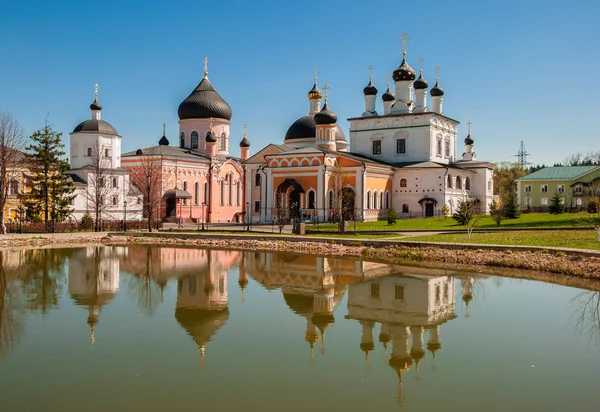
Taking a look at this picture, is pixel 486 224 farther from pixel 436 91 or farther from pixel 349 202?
pixel 436 91

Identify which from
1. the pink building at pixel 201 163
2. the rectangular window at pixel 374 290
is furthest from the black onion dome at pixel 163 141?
the rectangular window at pixel 374 290

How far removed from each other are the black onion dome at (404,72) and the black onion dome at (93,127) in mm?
20864

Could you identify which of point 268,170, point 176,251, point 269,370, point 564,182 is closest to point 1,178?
point 176,251

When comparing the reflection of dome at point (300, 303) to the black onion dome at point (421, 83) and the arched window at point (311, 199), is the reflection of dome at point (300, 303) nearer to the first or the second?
the arched window at point (311, 199)

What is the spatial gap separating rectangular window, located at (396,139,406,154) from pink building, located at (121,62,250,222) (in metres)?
13.3

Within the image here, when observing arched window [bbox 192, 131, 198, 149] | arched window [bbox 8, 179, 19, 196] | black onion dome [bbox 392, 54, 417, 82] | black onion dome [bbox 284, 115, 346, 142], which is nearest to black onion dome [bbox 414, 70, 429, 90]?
black onion dome [bbox 392, 54, 417, 82]

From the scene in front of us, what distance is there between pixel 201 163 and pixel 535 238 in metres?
29.8

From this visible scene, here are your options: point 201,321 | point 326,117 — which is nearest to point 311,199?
point 326,117

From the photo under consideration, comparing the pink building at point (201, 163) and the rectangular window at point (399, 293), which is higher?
the pink building at point (201, 163)

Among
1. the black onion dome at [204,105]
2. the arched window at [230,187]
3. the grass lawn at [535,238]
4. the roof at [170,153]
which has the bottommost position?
the grass lawn at [535,238]

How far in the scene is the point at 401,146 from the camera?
44219mm

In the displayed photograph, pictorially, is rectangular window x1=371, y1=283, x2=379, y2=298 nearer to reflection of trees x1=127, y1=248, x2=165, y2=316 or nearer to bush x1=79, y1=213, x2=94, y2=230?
reflection of trees x1=127, y1=248, x2=165, y2=316

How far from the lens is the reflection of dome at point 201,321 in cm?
1029

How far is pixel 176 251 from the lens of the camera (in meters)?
25.0
